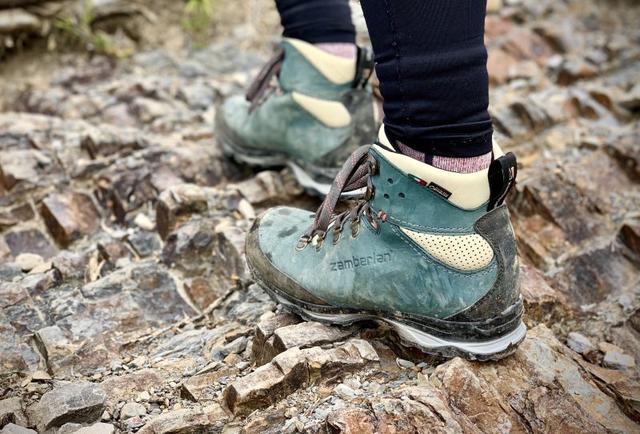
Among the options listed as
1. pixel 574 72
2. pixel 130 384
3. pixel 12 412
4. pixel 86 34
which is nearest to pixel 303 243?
pixel 130 384

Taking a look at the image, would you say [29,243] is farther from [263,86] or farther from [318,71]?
[318,71]

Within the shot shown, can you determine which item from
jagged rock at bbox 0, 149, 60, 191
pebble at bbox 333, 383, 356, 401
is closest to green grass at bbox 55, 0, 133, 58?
jagged rock at bbox 0, 149, 60, 191

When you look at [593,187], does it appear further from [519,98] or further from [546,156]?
[519,98]

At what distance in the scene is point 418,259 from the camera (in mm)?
1680

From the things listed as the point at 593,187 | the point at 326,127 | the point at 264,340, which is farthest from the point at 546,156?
the point at 264,340

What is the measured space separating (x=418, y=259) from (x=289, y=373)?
0.45 metres

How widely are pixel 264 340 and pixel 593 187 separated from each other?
171cm

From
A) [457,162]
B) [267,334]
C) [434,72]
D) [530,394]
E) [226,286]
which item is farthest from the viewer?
[226,286]

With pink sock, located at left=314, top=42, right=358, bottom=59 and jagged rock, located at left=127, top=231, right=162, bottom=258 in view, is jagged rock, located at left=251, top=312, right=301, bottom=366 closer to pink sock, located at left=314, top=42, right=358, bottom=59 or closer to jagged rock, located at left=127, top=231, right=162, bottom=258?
jagged rock, located at left=127, top=231, right=162, bottom=258

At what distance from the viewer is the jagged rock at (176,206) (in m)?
2.53

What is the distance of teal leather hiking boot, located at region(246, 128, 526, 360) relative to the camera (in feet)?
5.32

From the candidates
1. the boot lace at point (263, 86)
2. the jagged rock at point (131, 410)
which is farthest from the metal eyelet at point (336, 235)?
the boot lace at point (263, 86)

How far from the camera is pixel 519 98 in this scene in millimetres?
3402
